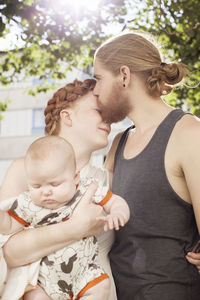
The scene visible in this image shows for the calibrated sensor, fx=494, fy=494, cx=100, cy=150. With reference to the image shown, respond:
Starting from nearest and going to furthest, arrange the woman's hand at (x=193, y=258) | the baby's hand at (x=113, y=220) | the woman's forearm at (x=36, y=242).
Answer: the baby's hand at (x=113, y=220) → the woman's forearm at (x=36, y=242) → the woman's hand at (x=193, y=258)

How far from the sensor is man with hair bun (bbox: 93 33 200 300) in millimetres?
2797

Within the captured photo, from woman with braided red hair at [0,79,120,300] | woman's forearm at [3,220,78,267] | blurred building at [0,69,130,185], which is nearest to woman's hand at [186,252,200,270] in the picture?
woman with braided red hair at [0,79,120,300]

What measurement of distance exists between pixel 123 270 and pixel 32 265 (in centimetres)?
57

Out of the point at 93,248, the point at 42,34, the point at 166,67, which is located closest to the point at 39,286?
the point at 93,248

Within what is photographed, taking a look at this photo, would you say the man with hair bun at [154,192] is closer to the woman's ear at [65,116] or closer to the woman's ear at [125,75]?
the woman's ear at [125,75]

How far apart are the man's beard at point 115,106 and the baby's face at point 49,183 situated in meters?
0.66

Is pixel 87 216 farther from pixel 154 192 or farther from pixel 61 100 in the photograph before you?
pixel 61 100

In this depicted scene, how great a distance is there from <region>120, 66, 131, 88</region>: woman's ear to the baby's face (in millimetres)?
789

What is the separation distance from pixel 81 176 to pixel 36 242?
0.58 meters

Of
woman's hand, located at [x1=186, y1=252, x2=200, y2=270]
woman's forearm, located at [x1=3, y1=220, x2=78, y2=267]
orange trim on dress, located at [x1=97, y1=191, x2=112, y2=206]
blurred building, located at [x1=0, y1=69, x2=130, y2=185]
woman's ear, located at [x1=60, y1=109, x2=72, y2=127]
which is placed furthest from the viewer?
blurred building, located at [x1=0, y1=69, x2=130, y2=185]

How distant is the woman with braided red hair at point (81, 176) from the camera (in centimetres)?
260

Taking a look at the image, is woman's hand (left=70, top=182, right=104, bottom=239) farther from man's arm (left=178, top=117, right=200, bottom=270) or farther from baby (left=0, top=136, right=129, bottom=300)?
man's arm (left=178, top=117, right=200, bottom=270)

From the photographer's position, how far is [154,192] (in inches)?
113

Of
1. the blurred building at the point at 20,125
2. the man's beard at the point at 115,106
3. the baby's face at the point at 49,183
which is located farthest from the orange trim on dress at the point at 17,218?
the blurred building at the point at 20,125
